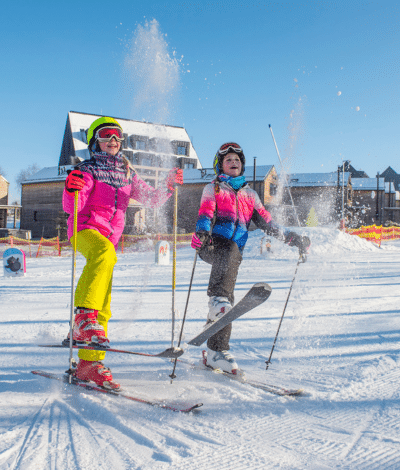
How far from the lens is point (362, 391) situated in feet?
7.80

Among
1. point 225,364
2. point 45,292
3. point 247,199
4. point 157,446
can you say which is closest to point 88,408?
point 157,446

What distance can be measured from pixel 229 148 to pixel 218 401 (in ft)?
6.19

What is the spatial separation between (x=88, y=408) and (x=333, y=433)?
128 centimetres

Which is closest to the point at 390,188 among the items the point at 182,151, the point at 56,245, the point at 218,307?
the point at 182,151

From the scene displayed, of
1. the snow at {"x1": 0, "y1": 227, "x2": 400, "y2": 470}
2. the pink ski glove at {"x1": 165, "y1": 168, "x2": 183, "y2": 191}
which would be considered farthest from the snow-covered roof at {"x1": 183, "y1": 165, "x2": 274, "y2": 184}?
the pink ski glove at {"x1": 165, "y1": 168, "x2": 183, "y2": 191}

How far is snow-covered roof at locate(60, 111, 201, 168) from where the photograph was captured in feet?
110

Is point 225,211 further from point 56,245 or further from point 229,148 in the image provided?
point 56,245

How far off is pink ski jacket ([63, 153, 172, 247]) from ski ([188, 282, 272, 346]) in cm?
96

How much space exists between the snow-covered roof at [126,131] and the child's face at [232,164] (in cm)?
2910

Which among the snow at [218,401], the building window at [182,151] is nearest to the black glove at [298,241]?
the snow at [218,401]

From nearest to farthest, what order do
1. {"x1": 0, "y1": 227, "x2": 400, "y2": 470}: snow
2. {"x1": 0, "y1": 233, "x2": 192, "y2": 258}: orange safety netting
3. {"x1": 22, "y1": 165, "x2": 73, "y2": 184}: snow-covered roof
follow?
{"x1": 0, "y1": 227, "x2": 400, "y2": 470}: snow < {"x1": 0, "y1": 233, "x2": 192, "y2": 258}: orange safety netting < {"x1": 22, "y1": 165, "x2": 73, "y2": 184}: snow-covered roof

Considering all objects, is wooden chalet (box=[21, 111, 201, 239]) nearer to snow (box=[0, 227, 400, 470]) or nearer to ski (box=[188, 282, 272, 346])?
snow (box=[0, 227, 400, 470])

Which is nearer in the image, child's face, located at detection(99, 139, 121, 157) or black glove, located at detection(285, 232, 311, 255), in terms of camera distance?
child's face, located at detection(99, 139, 121, 157)

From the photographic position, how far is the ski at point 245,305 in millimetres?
2408
